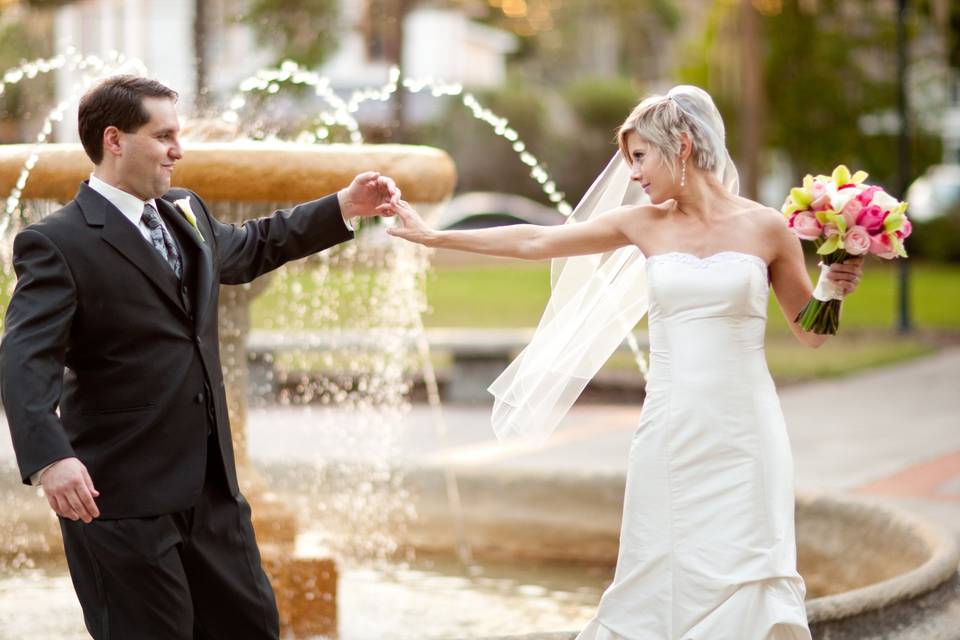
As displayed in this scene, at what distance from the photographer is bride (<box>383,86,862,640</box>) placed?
161 inches

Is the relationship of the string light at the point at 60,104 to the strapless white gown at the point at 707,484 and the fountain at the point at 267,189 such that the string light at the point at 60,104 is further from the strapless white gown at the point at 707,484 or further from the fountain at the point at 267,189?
the strapless white gown at the point at 707,484

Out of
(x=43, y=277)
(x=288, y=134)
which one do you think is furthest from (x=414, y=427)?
(x=43, y=277)

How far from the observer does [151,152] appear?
135 inches

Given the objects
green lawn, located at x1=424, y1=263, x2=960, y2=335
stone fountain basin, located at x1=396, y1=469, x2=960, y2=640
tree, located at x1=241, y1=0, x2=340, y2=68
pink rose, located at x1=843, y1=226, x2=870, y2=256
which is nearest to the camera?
pink rose, located at x1=843, y1=226, x2=870, y2=256

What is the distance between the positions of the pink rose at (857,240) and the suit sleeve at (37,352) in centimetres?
208

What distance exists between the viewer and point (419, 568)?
6.87 meters

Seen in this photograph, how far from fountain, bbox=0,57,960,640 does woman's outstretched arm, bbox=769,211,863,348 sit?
86 centimetres

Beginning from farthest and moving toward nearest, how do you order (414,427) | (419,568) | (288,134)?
(414,427) < (288,134) < (419,568)

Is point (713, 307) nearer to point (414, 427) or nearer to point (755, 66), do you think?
point (414, 427)

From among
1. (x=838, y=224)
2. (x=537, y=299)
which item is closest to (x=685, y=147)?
(x=838, y=224)

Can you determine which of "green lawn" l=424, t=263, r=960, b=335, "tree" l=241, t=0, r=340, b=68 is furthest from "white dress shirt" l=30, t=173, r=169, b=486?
"tree" l=241, t=0, r=340, b=68

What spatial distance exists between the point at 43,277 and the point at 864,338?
1607cm

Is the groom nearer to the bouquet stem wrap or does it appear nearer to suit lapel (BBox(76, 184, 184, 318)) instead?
suit lapel (BBox(76, 184, 184, 318))

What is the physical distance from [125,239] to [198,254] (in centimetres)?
24
